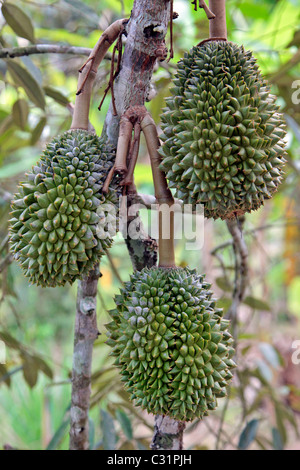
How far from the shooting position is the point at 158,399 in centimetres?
65

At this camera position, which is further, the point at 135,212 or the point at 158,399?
the point at 135,212

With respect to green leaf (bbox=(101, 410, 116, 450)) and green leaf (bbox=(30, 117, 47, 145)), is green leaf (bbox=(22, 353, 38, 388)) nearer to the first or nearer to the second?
green leaf (bbox=(101, 410, 116, 450))

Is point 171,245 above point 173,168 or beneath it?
beneath

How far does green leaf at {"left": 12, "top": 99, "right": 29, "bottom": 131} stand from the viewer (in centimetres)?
123

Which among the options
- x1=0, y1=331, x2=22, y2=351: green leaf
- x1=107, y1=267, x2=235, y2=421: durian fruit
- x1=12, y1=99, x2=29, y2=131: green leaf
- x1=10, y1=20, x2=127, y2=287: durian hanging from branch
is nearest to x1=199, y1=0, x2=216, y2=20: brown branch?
x1=10, y1=20, x2=127, y2=287: durian hanging from branch

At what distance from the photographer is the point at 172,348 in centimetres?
66

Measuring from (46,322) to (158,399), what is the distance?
324 centimetres

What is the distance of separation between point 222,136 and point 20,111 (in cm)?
78

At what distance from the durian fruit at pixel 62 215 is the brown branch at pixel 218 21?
0.98 feet

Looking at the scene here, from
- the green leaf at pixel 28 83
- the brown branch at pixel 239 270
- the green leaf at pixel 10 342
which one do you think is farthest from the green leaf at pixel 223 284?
the green leaf at pixel 28 83

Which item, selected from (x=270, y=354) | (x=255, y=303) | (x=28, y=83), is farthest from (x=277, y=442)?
(x=28, y=83)

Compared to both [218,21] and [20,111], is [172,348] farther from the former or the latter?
[20,111]
